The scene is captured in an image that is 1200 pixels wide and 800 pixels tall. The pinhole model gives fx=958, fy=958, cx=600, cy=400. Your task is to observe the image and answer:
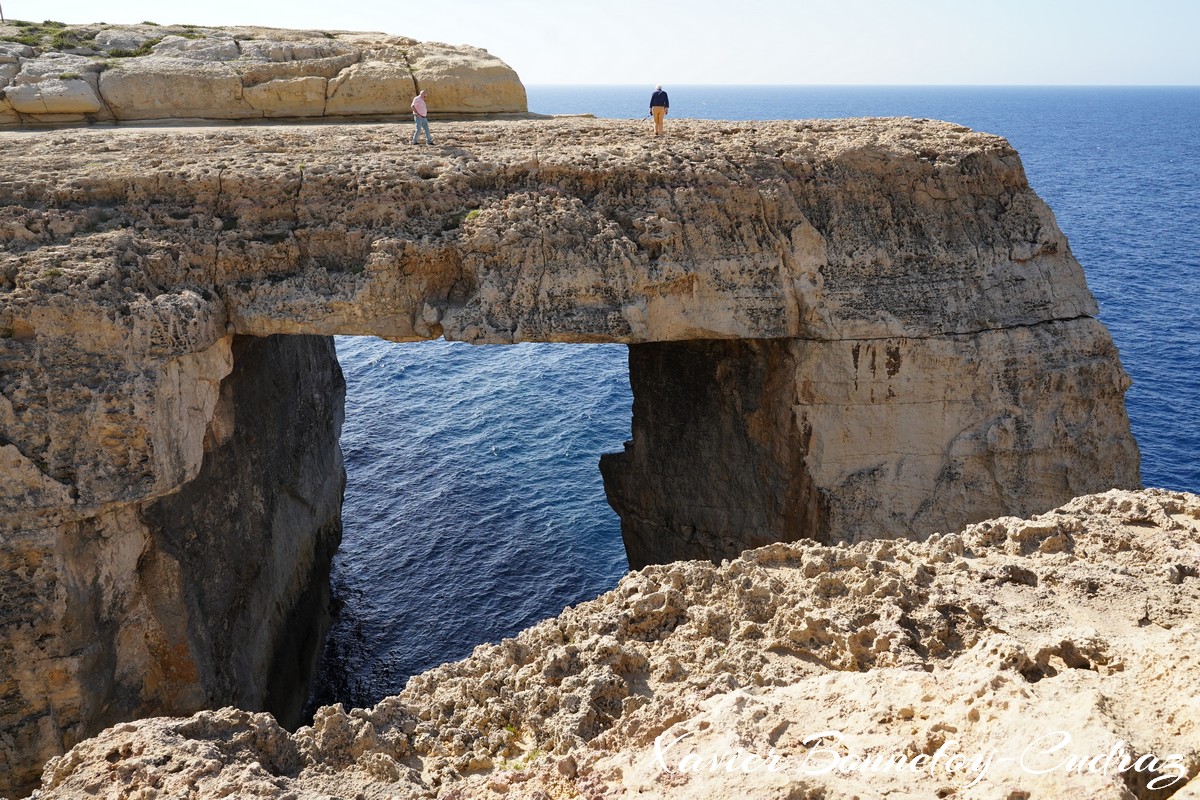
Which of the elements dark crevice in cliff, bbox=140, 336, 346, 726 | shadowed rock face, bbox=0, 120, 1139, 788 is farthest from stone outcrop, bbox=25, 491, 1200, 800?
dark crevice in cliff, bbox=140, 336, 346, 726

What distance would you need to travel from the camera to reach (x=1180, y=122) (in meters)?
146

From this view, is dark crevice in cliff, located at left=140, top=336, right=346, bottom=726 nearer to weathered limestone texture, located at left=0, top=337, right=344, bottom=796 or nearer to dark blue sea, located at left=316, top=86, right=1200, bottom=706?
weathered limestone texture, located at left=0, top=337, right=344, bottom=796

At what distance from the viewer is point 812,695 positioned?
6344mm

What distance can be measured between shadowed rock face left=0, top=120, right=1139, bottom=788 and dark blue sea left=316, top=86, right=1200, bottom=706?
4283 mm

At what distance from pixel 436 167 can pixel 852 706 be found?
1145 centimetres

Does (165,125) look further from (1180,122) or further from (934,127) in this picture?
(1180,122)

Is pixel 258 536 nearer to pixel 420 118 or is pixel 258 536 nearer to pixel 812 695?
pixel 420 118

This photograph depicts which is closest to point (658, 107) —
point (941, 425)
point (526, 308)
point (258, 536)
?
point (526, 308)

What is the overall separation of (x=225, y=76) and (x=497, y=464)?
13131 mm

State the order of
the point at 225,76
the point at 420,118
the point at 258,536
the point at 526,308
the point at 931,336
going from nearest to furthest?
the point at 526,308 → the point at 931,336 → the point at 420,118 → the point at 258,536 → the point at 225,76

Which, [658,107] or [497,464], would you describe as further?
[497,464]

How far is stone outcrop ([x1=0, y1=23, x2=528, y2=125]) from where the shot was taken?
63.4 feet

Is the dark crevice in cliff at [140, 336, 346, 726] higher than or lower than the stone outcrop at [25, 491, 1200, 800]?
lower

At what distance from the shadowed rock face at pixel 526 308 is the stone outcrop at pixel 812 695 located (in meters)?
6.60
